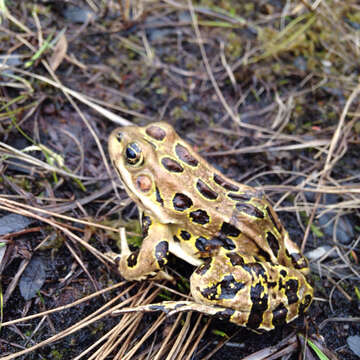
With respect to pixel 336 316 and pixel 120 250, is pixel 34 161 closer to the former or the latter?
pixel 120 250

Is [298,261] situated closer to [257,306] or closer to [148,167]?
[257,306]

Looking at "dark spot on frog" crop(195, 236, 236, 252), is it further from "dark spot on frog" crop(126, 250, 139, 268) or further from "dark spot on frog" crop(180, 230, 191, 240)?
"dark spot on frog" crop(126, 250, 139, 268)

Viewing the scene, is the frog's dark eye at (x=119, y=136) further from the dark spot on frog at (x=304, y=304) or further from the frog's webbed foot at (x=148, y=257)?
the dark spot on frog at (x=304, y=304)

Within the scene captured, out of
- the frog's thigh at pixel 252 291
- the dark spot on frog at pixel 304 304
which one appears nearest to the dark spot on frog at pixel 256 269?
the frog's thigh at pixel 252 291

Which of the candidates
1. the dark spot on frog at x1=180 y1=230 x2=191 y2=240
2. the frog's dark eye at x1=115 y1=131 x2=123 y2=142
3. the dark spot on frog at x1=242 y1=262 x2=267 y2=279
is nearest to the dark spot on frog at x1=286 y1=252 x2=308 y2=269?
the dark spot on frog at x1=242 y1=262 x2=267 y2=279

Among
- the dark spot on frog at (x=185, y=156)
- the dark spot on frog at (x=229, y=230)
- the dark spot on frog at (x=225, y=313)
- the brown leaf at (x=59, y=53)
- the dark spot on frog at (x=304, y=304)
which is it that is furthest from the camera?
the brown leaf at (x=59, y=53)

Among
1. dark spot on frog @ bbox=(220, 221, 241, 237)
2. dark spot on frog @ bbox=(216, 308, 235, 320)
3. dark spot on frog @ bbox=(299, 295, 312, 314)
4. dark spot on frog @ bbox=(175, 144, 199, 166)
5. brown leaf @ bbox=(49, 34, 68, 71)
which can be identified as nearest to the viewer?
dark spot on frog @ bbox=(216, 308, 235, 320)
